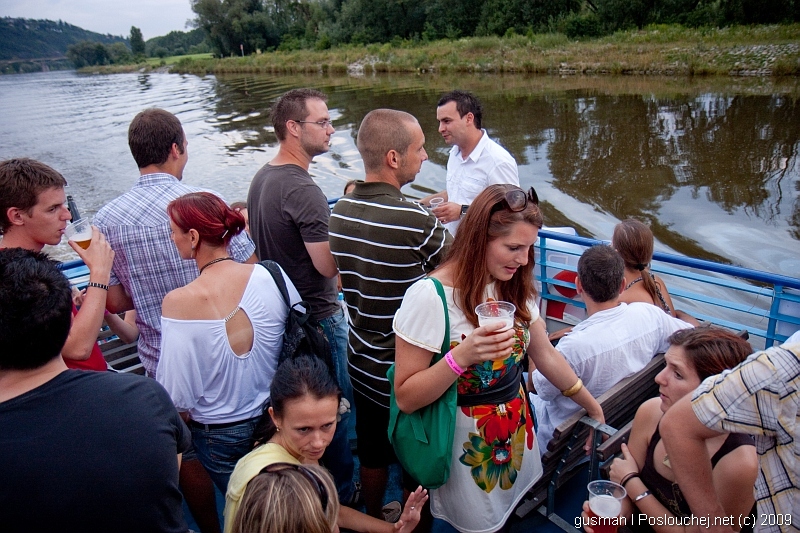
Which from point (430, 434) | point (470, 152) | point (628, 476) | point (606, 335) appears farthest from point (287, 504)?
point (470, 152)

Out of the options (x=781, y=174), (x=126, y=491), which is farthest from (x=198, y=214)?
(x=781, y=174)

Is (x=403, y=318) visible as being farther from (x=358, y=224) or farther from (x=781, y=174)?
(x=781, y=174)

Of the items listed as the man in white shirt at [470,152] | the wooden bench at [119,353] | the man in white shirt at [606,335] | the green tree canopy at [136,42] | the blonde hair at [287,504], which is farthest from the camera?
the green tree canopy at [136,42]

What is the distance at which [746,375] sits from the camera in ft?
4.24

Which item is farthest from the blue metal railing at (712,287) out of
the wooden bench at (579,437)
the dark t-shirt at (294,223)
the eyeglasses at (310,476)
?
the eyeglasses at (310,476)

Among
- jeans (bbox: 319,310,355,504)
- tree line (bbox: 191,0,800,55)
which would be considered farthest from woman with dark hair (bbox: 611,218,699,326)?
tree line (bbox: 191,0,800,55)

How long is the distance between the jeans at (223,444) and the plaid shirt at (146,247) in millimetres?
617

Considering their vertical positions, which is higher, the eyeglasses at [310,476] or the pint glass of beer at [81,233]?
the pint glass of beer at [81,233]

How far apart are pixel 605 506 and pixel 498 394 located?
504mm

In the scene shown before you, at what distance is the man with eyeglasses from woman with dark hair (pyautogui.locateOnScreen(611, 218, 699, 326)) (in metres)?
1.66

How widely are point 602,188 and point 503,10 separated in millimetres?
38257

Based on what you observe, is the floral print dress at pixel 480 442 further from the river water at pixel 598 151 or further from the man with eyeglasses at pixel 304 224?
the river water at pixel 598 151

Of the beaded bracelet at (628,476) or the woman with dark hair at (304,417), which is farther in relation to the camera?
the beaded bracelet at (628,476)

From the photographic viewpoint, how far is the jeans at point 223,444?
2248 millimetres
